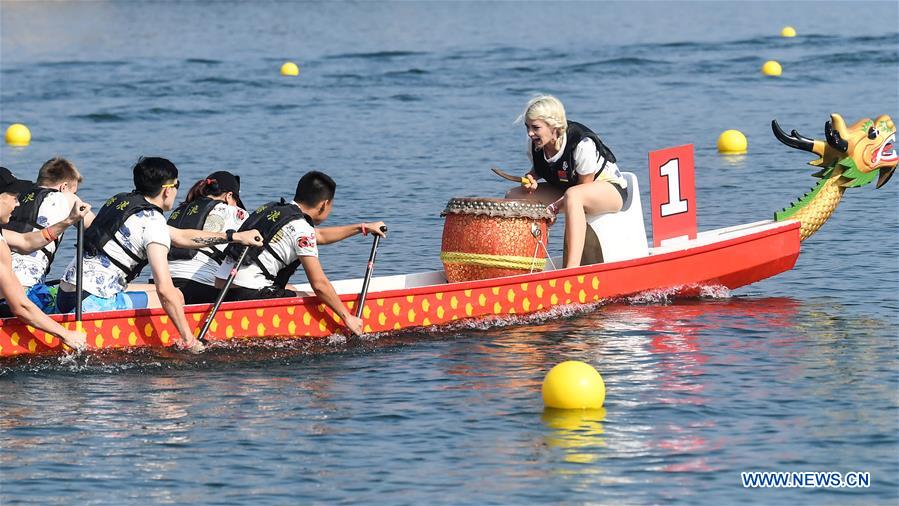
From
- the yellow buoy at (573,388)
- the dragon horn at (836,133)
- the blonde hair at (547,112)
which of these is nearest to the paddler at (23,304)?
the yellow buoy at (573,388)

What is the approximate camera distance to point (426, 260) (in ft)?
53.4

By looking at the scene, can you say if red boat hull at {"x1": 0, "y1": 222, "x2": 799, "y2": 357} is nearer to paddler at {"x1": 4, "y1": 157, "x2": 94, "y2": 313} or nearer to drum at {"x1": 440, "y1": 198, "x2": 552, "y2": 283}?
drum at {"x1": 440, "y1": 198, "x2": 552, "y2": 283}

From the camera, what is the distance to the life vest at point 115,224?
34.7 feet

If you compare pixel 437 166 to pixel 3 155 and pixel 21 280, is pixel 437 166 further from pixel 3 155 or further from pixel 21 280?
pixel 21 280

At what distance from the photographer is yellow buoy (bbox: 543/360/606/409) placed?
9930 mm

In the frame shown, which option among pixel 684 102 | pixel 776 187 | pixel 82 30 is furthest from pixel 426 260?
pixel 82 30

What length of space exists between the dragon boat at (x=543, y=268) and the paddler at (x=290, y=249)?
9.6 inches

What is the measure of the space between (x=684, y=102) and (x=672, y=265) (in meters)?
18.9

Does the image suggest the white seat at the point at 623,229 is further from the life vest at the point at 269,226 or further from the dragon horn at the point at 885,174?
the life vest at the point at 269,226

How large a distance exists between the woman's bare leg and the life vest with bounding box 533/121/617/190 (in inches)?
6.3

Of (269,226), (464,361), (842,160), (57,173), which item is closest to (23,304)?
(57,173)

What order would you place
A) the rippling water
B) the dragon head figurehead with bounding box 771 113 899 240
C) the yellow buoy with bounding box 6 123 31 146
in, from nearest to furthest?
the rippling water < the dragon head figurehead with bounding box 771 113 899 240 < the yellow buoy with bounding box 6 123 31 146

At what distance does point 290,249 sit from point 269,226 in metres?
0.25

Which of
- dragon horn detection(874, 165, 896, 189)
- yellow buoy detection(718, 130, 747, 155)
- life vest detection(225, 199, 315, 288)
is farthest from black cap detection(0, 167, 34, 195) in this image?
yellow buoy detection(718, 130, 747, 155)
